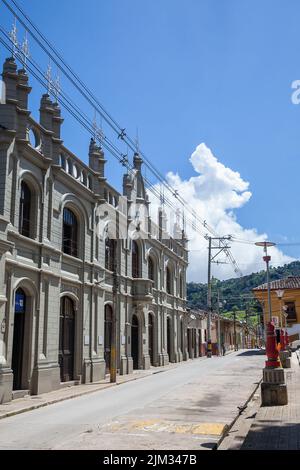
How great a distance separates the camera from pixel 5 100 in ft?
61.9

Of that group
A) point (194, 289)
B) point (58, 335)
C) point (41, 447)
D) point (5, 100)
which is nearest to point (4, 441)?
point (41, 447)

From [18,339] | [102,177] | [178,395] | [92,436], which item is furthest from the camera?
[102,177]

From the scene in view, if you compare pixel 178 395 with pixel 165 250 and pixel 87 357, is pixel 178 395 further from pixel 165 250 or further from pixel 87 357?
pixel 165 250

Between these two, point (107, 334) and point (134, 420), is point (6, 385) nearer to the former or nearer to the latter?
point (134, 420)

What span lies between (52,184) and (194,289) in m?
149

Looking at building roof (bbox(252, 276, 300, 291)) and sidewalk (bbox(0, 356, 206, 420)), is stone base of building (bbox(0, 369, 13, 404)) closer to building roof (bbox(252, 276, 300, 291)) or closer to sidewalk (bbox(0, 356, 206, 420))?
sidewalk (bbox(0, 356, 206, 420))

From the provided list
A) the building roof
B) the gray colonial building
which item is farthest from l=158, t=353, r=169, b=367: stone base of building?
the building roof

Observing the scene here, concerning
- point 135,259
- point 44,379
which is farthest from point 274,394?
point 135,259

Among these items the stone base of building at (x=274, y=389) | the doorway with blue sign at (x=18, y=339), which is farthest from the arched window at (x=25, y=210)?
the stone base of building at (x=274, y=389)

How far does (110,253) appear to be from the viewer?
29844mm

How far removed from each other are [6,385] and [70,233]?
9.00 m

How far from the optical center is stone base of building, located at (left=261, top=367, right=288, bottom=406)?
549 inches

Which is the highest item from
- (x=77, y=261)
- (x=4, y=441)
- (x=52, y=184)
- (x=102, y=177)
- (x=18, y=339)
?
(x=102, y=177)

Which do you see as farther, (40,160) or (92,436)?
(40,160)
